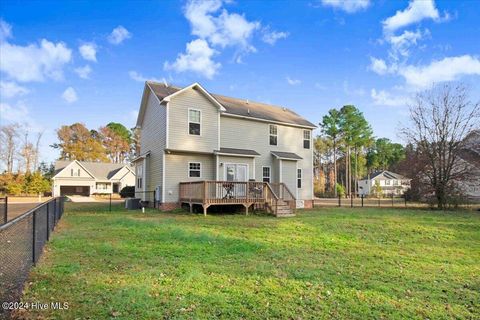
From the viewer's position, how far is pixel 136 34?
17.0 metres

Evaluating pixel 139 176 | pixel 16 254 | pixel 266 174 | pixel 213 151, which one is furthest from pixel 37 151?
pixel 16 254

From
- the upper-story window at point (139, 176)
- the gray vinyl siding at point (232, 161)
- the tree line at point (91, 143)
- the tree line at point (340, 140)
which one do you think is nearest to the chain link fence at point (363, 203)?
the gray vinyl siding at point (232, 161)

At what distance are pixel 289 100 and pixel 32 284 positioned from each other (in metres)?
28.0

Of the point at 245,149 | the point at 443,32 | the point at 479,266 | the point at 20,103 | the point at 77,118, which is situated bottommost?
the point at 479,266

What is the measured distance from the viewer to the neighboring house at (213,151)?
16094 mm

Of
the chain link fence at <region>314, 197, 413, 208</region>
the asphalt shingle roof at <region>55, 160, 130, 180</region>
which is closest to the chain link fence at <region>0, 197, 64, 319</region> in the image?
the chain link fence at <region>314, 197, 413, 208</region>

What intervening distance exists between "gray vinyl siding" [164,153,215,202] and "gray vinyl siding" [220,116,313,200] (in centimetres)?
170

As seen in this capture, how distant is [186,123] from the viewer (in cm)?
1719

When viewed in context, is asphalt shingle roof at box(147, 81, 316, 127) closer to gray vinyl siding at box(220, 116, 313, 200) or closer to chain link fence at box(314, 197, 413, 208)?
gray vinyl siding at box(220, 116, 313, 200)

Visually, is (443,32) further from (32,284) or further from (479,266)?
(32,284)

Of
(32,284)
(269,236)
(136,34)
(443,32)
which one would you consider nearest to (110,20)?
(136,34)

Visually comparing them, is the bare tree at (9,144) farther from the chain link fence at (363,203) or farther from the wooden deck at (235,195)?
the chain link fence at (363,203)

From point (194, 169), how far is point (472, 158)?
19.8 metres

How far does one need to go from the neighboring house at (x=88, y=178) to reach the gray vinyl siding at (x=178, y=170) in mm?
34497
